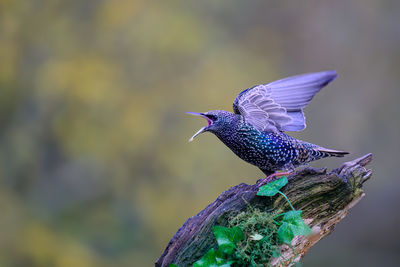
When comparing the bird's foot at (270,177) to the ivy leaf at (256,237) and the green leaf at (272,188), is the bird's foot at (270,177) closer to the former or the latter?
the green leaf at (272,188)

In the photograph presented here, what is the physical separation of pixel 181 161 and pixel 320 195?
3115 mm

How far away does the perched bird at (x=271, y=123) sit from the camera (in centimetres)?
294

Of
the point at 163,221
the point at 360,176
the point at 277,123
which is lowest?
the point at 360,176

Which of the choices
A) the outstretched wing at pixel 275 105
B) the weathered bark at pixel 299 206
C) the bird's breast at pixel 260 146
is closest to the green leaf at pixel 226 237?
the weathered bark at pixel 299 206

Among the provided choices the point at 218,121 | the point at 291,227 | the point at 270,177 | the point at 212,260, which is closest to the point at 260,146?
the point at 270,177

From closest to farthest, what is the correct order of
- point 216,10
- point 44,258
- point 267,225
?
1. point 267,225
2. point 44,258
3. point 216,10

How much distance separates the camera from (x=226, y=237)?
94.7 inches

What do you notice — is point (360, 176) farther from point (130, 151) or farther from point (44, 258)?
point (44, 258)

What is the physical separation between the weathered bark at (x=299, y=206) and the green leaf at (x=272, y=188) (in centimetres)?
8

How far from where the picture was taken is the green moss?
2424mm

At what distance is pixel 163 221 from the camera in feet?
18.5

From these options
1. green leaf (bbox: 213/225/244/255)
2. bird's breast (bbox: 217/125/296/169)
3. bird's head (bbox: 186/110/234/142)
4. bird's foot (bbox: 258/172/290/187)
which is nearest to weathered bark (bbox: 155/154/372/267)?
bird's foot (bbox: 258/172/290/187)

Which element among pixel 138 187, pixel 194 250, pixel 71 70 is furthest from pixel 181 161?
pixel 194 250

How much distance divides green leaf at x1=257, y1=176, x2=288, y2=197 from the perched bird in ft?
0.89
